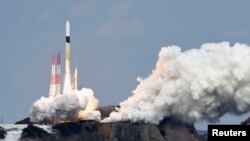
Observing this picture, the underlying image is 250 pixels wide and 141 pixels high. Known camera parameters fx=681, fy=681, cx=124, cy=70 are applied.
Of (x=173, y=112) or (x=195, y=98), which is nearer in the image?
(x=195, y=98)

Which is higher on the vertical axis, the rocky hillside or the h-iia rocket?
the h-iia rocket

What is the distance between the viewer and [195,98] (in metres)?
176

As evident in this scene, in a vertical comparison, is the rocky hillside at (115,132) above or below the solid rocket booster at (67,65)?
below

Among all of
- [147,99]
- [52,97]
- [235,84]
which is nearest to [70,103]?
[52,97]

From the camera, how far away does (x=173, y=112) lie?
18938cm

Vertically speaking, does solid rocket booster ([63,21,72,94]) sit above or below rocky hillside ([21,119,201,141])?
above

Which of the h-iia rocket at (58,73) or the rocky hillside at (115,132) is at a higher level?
the h-iia rocket at (58,73)

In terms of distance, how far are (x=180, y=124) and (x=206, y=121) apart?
10.4 m

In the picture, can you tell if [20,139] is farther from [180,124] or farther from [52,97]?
[180,124]

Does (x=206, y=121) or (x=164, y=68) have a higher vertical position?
(x=164, y=68)

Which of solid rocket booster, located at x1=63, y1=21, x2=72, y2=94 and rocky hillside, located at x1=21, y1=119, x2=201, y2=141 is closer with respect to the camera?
solid rocket booster, located at x1=63, y1=21, x2=72, y2=94

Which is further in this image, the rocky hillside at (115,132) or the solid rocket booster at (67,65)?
the rocky hillside at (115,132)

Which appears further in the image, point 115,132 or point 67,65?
point 115,132

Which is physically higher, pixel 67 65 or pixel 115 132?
pixel 67 65
